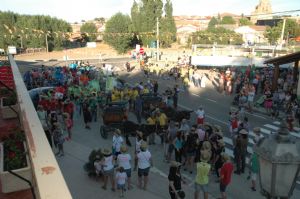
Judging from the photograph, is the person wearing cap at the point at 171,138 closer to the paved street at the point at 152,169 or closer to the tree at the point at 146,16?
the paved street at the point at 152,169

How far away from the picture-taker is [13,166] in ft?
19.5

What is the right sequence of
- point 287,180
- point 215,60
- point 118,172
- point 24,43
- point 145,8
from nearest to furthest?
1. point 287,180
2. point 118,172
3. point 215,60
4. point 24,43
5. point 145,8

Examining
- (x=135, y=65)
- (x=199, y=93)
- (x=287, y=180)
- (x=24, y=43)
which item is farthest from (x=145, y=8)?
(x=287, y=180)

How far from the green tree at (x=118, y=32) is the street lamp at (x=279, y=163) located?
2235 inches

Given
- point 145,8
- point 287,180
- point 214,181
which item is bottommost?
point 214,181

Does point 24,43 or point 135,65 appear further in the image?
point 24,43

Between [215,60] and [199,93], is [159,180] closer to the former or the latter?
[199,93]

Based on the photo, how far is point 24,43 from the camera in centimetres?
6097

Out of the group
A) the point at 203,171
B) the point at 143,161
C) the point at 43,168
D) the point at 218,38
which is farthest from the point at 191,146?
the point at 218,38

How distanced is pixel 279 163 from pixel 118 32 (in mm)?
59956

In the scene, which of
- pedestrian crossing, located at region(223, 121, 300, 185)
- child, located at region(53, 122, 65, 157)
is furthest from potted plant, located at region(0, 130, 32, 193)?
pedestrian crossing, located at region(223, 121, 300, 185)

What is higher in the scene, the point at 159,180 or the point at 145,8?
the point at 145,8

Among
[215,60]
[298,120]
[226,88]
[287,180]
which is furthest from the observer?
[215,60]

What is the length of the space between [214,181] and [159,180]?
171cm
